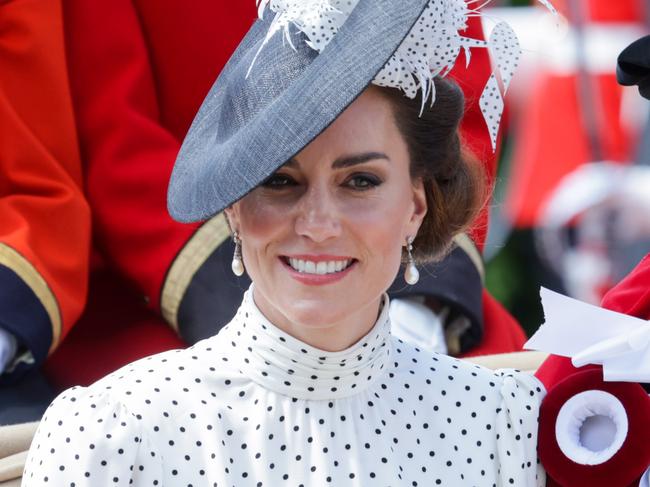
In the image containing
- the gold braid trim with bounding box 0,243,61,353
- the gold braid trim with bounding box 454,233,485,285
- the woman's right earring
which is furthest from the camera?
the gold braid trim with bounding box 454,233,485,285

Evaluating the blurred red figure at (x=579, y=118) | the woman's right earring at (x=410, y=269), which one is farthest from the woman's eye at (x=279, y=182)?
the blurred red figure at (x=579, y=118)

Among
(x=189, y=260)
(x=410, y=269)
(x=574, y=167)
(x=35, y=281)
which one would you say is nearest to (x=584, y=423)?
(x=410, y=269)

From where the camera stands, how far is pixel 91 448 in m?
2.04

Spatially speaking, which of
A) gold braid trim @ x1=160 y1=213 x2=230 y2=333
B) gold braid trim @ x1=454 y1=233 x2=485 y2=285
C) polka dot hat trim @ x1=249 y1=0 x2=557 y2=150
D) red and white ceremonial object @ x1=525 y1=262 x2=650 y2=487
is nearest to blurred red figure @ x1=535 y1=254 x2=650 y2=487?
red and white ceremonial object @ x1=525 y1=262 x2=650 y2=487

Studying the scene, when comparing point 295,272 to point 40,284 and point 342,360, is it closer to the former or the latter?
point 342,360

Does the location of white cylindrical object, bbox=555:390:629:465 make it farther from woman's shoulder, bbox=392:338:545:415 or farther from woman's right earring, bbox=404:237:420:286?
woman's right earring, bbox=404:237:420:286

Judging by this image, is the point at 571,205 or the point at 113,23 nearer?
the point at 113,23

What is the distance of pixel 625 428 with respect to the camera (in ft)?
7.47

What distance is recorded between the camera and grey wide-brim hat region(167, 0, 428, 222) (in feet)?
6.57

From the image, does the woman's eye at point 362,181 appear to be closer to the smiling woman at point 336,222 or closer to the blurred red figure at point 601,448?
the smiling woman at point 336,222

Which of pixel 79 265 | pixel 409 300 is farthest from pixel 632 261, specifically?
pixel 79 265

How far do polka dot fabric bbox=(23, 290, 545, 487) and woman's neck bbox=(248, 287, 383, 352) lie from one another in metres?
0.02

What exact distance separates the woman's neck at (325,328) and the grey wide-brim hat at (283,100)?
21 cm

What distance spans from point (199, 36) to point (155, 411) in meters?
1.24
